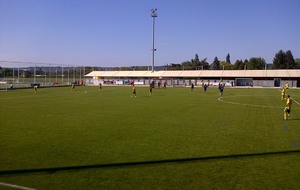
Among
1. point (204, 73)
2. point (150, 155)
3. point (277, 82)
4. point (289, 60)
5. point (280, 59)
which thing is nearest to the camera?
point (150, 155)

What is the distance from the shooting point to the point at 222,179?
7520mm

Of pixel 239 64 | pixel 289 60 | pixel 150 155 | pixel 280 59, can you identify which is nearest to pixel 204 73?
pixel 239 64

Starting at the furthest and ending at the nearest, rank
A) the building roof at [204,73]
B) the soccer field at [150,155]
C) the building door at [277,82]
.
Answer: the building roof at [204,73]
the building door at [277,82]
the soccer field at [150,155]

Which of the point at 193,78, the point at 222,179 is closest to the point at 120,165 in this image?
the point at 222,179

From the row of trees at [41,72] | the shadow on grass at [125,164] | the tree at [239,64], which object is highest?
the tree at [239,64]

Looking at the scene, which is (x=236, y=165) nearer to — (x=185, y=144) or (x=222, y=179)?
(x=222, y=179)

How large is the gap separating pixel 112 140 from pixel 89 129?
2962 millimetres

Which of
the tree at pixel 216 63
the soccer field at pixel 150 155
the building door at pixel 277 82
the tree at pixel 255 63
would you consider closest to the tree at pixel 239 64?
the tree at pixel 255 63

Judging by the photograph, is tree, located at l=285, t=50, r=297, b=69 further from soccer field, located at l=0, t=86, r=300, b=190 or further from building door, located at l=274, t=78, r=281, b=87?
soccer field, located at l=0, t=86, r=300, b=190

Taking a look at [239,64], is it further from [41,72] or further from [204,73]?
[41,72]

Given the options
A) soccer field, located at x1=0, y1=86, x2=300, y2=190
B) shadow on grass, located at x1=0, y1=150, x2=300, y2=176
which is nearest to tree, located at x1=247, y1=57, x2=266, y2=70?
soccer field, located at x1=0, y1=86, x2=300, y2=190

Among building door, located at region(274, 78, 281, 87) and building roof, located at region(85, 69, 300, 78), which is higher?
building roof, located at region(85, 69, 300, 78)

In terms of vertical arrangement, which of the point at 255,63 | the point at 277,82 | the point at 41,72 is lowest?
the point at 277,82

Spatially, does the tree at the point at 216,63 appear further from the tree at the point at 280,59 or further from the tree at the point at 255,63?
the tree at the point at 280,59
